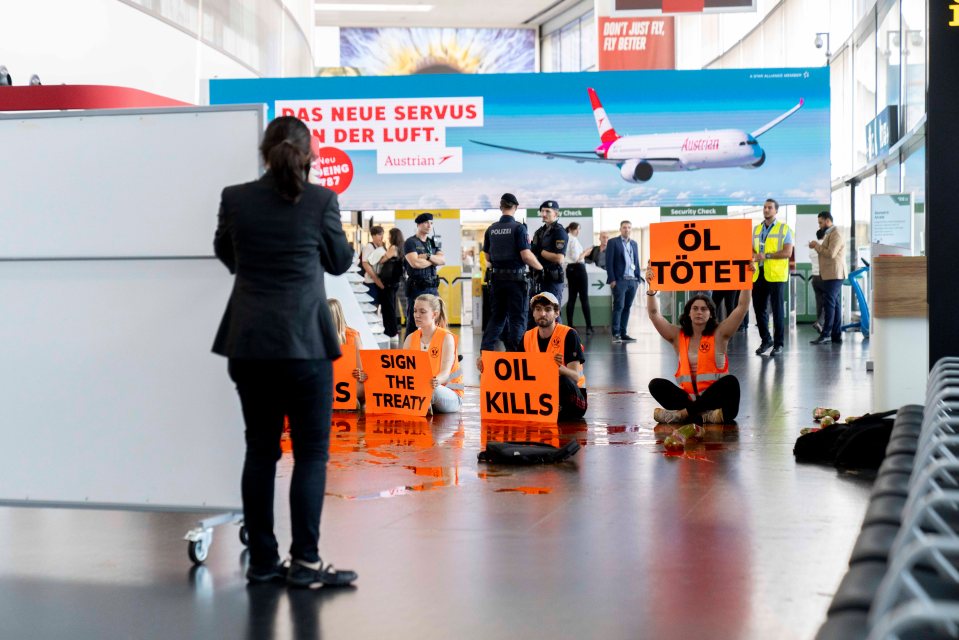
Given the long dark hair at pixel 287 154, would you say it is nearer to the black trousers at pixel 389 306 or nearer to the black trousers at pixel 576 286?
the black trousers at pixel 389 306

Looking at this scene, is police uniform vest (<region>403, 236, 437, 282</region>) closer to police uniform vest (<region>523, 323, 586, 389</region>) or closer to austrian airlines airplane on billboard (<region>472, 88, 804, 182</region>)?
austrian airlines airplane on billboard (<region>472, 88, 804, 182</region>)

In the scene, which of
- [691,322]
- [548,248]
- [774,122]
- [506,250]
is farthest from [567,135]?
[691,322]

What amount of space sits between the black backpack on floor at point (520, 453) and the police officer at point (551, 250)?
6889mm

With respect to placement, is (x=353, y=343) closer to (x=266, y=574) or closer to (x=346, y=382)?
(x=346, y=382)

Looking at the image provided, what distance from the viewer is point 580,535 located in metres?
5.07

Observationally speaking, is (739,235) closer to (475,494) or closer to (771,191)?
(475,494)

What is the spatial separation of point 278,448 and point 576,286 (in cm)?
1693

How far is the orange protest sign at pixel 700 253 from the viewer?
9109 millimetres

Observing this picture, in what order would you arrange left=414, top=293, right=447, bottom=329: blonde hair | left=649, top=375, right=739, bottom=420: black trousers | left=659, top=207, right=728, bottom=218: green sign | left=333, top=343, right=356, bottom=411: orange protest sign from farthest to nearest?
left=659, top=207, right=728, bottom=218: green sign, left=414, top=293, right=447, bottom=329: blonde hair, left=333, top=343, right=356, bottom=411: orange protest sign, left=649, top=375, right=739, bottom=420: black trousers

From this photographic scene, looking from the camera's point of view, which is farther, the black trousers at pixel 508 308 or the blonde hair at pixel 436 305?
the black trousers at pixel 508 308

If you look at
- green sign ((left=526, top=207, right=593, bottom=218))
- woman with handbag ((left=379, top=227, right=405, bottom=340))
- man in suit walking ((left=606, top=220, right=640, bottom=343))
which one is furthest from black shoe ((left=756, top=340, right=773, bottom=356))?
green sign ((left=526, top=207, right=593, bottom=218))

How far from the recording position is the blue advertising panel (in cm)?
1719

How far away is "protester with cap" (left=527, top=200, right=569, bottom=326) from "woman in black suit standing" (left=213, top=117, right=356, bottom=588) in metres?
9.65

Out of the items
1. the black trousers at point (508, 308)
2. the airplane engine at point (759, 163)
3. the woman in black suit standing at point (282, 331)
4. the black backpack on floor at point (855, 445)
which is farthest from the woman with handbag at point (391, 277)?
the woman in black suit standing at point (282, 331)
